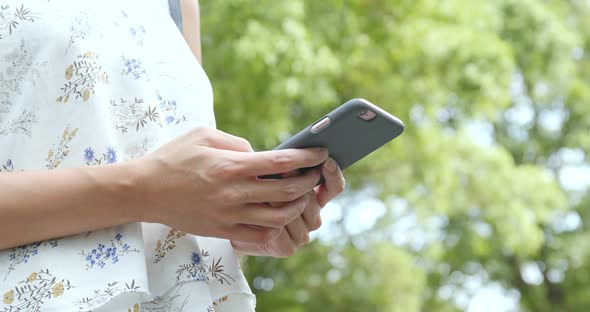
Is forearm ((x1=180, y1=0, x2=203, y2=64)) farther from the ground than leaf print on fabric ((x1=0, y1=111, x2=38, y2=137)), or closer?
closer

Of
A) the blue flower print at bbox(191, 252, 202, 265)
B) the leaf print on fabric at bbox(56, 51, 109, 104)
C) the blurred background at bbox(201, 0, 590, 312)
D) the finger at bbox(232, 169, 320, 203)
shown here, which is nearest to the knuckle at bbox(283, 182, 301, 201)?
the finger at bbox(232, 169, 320, 203)

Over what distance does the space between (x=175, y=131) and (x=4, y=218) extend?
22cm

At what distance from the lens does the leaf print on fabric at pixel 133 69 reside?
0.89 m

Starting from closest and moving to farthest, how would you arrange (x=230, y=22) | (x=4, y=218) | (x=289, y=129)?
(x=4, y=218) < (x=230, y=22) < (x=289, y=129)

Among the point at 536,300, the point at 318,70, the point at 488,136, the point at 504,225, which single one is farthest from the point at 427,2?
the point at 536,300

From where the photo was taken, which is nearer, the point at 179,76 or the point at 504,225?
the point at 179,76

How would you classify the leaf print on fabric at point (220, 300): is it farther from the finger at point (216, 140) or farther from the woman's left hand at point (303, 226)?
the finger at point (216, 140)

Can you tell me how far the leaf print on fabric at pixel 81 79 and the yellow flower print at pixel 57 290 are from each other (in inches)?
7.4

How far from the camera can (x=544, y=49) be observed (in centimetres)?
776

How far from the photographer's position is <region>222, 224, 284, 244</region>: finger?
31.9 inches

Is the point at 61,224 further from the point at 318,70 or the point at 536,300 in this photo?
the point at 536,300

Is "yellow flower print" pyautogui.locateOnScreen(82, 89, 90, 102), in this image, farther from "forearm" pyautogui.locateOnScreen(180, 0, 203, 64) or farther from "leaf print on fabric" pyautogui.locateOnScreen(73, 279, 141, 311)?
"forearm" pyautogui.locateOnScreen(180, 0, 203, 64)

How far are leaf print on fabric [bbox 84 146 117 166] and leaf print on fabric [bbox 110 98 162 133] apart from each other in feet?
0.13

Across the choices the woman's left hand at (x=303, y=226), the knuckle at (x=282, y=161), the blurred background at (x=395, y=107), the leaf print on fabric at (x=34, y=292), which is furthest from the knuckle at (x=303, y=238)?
the blurred background at (x=395, y=107)
